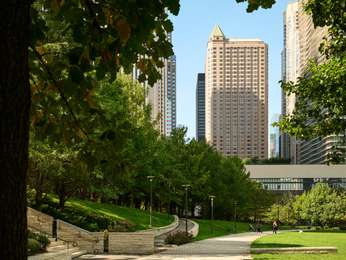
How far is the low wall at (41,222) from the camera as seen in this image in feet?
102

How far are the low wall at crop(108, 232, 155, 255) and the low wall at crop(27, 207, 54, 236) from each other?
3457 mm

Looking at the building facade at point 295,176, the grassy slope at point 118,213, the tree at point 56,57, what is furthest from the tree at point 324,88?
the building facade at point 295,176

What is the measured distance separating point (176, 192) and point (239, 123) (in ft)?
409

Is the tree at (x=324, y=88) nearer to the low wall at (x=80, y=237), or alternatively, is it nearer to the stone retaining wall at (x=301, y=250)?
the stone retaining wall at (x=301, y=250)

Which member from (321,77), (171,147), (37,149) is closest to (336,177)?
(171,147)

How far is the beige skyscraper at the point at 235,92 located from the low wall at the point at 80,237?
152831mm

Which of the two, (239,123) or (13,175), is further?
(239,123)

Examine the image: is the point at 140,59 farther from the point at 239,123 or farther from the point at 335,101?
the point at 239,123

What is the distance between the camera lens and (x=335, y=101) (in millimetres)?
13750

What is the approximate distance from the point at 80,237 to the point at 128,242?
8.05 feet

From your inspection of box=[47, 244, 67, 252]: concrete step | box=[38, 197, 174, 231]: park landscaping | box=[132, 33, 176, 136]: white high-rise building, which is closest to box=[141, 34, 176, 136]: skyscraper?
box=[132, 33, 176, 136]: white high-rise building

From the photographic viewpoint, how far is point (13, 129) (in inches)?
120

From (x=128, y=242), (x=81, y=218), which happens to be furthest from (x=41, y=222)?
(x=128, y=242)

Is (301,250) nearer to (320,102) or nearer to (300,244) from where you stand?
(300,244)
